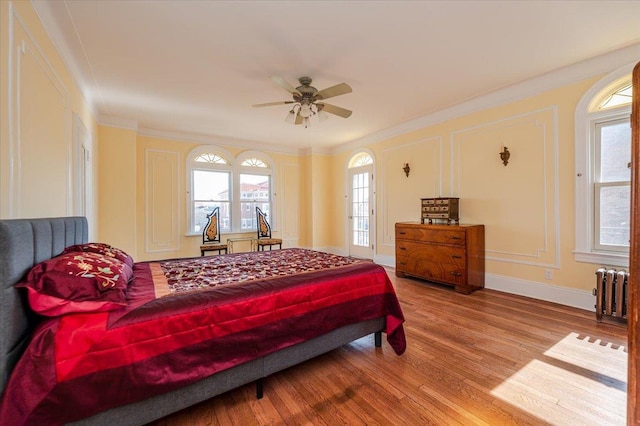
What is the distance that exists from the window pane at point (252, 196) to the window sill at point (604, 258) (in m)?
5.37

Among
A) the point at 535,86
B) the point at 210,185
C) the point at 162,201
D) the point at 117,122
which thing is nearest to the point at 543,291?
the point at 535,86

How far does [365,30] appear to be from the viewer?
8.00ft

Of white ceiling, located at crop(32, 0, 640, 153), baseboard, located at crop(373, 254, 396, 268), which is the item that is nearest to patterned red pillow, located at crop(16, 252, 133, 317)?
white ceiling, located at crop(32, 0, 640, 153)

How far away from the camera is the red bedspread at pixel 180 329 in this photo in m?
1.15

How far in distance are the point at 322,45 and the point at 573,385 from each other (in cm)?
331

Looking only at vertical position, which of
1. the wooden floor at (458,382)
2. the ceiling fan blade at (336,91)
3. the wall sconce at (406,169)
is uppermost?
the ceiling fan blade at (336,91)

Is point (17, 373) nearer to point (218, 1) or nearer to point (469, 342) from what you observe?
point (218, 1)

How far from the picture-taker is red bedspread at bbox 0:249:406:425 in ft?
3.76

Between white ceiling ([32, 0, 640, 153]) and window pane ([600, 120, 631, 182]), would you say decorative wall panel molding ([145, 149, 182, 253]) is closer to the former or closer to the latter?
white ceiling ([32, 0, 640, 153])

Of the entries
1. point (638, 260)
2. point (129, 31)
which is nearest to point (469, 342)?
point (638, 260)

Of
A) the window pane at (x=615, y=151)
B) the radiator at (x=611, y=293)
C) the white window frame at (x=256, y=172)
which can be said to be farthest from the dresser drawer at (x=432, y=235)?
the white window frame at (x=256, y=172)

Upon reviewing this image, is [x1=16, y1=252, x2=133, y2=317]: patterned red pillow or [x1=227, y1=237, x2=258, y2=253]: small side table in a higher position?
[x1=16, y1=252, x2=133, y2=317]: patterned red pillow

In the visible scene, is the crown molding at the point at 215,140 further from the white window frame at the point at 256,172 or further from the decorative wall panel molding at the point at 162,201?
the decorative wall panel molding at the point at 162,201

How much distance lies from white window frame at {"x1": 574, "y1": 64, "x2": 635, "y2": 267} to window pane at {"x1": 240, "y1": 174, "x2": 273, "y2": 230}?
534cm
